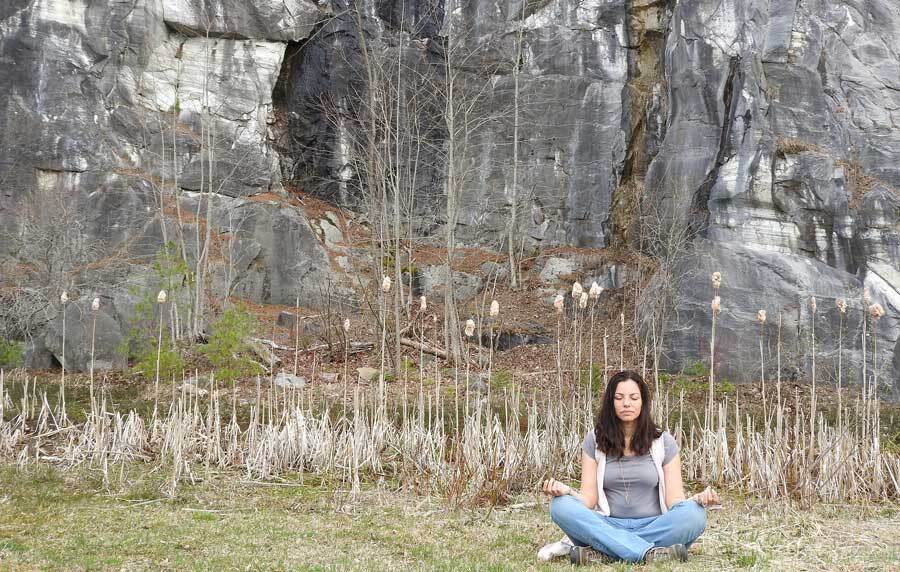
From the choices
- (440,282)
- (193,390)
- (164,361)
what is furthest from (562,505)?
(440,282)

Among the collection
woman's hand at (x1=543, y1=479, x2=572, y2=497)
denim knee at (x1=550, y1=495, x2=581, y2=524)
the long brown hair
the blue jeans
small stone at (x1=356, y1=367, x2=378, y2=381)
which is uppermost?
the long brown hair

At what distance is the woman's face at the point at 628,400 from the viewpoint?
14.1 feet

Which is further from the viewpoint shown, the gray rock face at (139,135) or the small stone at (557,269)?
the small stone at (557,269)

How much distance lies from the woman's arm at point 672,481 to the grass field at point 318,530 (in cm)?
33

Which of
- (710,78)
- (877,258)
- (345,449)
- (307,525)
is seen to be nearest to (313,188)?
(710,78)

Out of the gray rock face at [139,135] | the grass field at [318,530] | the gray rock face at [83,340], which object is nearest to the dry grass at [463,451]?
the grass field at [318,530]

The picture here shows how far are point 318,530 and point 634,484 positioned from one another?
6.97 ft

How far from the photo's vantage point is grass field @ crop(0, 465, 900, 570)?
4.37 meters

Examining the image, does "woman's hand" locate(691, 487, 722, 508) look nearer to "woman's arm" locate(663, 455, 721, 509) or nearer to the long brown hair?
"woman's arm" locate(663, 455, 721, 509)

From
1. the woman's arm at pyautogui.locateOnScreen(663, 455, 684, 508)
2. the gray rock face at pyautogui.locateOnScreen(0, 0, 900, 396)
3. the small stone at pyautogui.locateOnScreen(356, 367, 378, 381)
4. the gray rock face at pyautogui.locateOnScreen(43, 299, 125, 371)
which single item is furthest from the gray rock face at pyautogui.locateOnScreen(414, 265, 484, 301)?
the woman's arm at pyautogui.locateOnScreen(663, 455, 684, 508)

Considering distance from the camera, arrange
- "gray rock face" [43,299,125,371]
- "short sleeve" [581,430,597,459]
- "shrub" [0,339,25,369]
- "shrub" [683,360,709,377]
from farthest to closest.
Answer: "gray rock face" [43,299,125,371] < "shrub" [0,339,25,369] < "shrub" [683,360,709,377] < "short sleeve" [581,430,597,459]

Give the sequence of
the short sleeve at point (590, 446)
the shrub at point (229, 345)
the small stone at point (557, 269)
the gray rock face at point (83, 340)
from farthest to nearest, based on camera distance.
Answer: the small stone at point (557, 269)
the gray rock face at point (83, 340)
the shrub at point (229, 345)
the short sleeve at point (590, 446)

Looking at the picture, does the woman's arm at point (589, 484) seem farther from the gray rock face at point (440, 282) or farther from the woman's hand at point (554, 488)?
the gray rock face at point (440, 282)

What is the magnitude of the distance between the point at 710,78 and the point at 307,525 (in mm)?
15444
